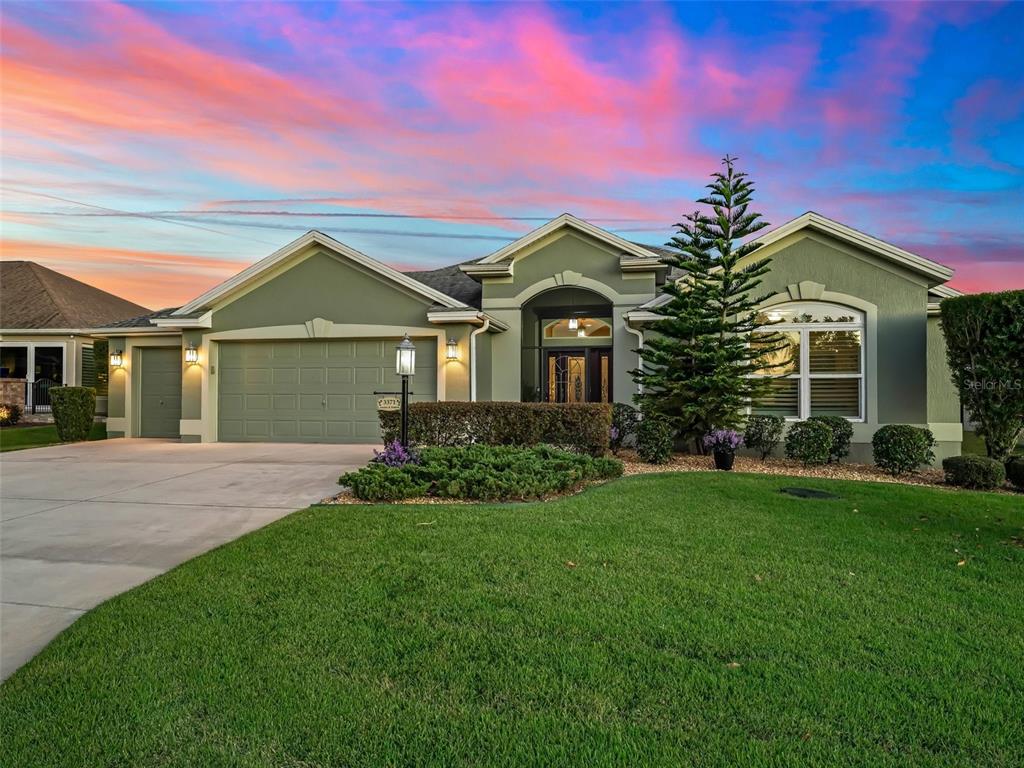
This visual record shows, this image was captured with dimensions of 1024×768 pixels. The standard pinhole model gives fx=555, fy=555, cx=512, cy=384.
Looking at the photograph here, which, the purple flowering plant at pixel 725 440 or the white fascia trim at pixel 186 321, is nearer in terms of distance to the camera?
the purple flowering plant at pixel 725 440

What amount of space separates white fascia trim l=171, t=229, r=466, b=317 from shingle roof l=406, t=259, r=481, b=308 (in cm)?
175

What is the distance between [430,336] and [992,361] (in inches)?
397

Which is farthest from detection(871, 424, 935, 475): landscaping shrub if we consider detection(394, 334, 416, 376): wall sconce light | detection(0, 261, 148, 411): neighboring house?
detection(0, 261, 148, 411): neighboring house

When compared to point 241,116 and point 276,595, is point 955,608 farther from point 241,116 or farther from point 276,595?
point 241,116

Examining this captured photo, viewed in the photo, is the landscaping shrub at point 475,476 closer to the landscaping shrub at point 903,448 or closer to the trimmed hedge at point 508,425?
the trimmed hedge at point 508,425

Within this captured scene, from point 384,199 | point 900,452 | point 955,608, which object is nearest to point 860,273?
point 900,452

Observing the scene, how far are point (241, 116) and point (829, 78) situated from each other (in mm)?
12208

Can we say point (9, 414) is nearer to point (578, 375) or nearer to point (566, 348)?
point (566, 348)

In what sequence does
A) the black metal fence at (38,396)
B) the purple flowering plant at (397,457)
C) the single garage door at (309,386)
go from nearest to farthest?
1. the purple flowering plant at (397,457)
2. the single garage door at (309,386)
3. the black metal fence at (38,396)

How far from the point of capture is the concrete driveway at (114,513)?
3.82 m

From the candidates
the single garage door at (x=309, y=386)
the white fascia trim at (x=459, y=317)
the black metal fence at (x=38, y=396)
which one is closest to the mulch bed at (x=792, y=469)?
the white fascia trim at (x=459, y=317)

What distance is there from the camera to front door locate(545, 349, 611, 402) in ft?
46.2

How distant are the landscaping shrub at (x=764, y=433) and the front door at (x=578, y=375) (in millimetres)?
4085

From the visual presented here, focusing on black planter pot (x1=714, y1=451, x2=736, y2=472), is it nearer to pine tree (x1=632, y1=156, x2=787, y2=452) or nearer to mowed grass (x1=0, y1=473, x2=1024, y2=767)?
pine tree (x1=632, y1=156, x2=787, y2=452)
